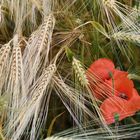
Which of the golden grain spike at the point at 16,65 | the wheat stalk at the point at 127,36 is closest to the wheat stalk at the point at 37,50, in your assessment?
the golden grain spike at the point at 16,65

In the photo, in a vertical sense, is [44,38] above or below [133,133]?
above

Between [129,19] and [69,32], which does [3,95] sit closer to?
[69,32]

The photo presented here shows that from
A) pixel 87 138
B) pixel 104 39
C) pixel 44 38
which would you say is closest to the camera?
pixel 87 138

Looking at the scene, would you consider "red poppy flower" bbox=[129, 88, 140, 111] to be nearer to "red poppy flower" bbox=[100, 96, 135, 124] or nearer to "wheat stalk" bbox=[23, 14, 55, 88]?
"red poppy flower" bbox=[100, 96, 135, 124]

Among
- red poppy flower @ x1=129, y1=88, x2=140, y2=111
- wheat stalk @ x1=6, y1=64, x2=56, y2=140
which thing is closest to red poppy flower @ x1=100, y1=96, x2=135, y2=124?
red poppy flower @ x1=129, y1=88, x2=140, y2=111

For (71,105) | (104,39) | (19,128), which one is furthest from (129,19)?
(19,128)

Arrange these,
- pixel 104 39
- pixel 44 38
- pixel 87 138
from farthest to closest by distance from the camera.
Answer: pixel 104 39, pixel 44 38, pixel 87 138

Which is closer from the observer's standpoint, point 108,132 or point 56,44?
point 108,132
